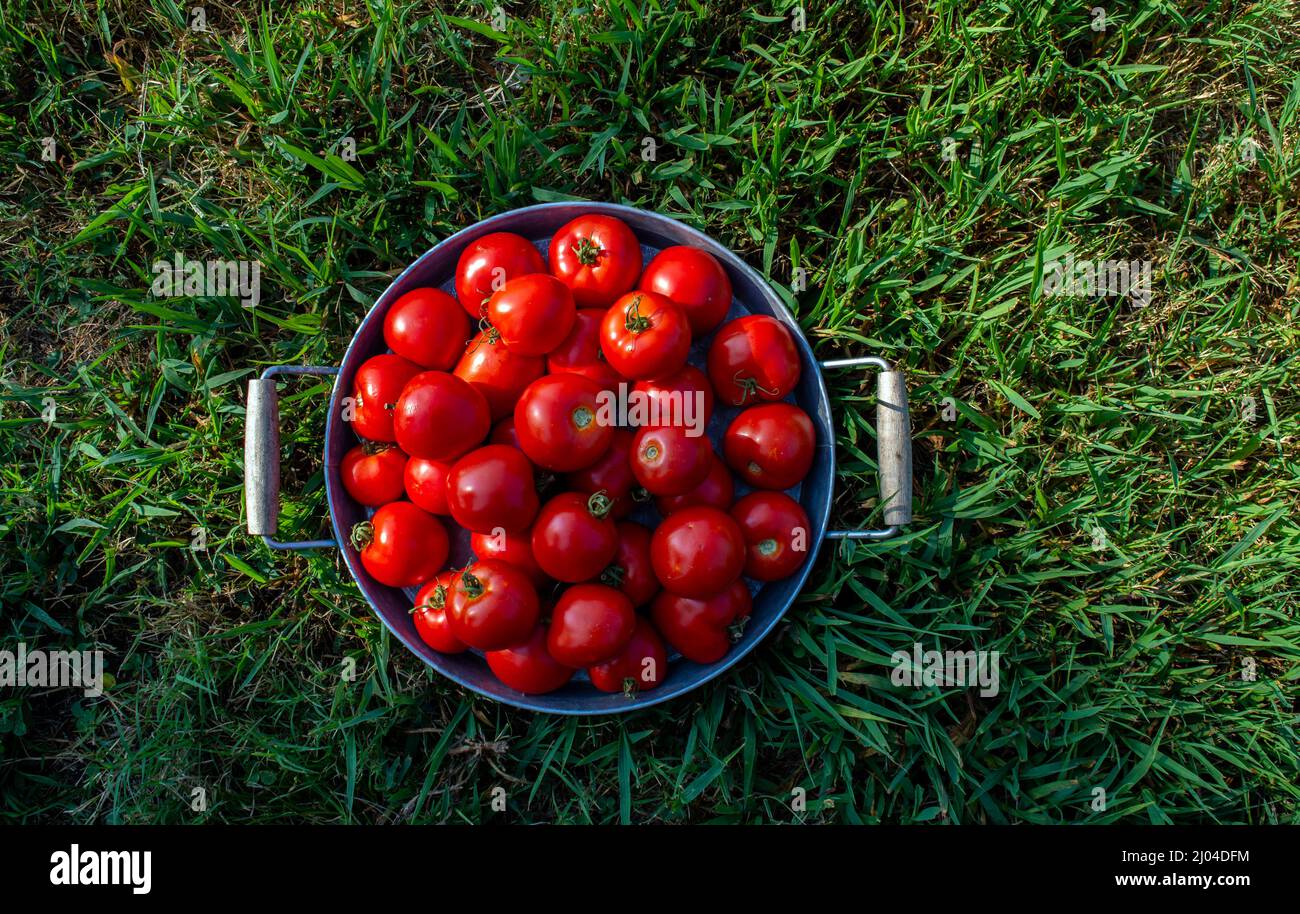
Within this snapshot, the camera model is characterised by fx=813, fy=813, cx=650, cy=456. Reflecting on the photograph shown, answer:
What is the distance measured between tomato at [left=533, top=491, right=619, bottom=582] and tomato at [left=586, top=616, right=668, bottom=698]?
268 millimetres

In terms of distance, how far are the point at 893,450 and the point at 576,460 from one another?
924mm

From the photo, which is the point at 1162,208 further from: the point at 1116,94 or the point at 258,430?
the point at 258,430

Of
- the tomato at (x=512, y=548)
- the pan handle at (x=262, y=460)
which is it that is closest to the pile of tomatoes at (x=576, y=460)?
the tomato at (x=512, y=548)

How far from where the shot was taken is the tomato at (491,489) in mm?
2184

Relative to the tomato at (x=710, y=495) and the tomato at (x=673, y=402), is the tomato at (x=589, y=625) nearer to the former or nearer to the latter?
the tomato at (x=710, y=495)

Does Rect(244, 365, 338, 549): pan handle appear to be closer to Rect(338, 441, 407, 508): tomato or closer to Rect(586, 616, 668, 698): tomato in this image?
Rect(338, 441, 407, 508): tomato

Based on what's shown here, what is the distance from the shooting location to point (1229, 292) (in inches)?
115

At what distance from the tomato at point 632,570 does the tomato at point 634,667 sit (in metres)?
0.10

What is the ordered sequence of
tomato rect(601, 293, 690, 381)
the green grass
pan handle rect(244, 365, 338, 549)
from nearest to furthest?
tomato rect(601, 293, 690, 381)
pan handle rect(244, 365, 338, 549)
the green grass

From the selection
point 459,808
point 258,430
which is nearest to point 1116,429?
point 459,808

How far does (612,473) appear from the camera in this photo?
7.72 ft

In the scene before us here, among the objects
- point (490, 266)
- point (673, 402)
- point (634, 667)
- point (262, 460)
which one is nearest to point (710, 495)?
point (673, 402)

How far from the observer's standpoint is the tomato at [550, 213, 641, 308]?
2373mm

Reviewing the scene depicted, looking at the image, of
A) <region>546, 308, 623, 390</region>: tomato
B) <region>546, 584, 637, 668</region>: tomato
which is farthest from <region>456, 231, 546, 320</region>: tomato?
<region>546, 584, 637, 668</region>: tomato
